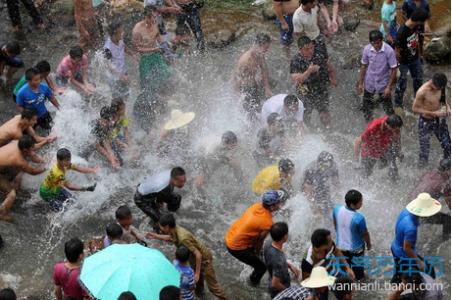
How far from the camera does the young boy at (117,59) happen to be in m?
A: 10.3

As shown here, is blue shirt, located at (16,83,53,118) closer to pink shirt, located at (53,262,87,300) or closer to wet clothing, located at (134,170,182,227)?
wet clothing, located at (134,170,182,227)

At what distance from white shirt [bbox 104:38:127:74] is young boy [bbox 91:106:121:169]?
1.50 metres

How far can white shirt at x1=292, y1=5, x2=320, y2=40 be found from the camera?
1029 centimetres

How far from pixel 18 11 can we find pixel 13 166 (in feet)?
15.9

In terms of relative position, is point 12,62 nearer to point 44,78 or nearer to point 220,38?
point 44,78

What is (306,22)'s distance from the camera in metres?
10.3

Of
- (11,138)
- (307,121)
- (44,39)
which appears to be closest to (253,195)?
(307,121)

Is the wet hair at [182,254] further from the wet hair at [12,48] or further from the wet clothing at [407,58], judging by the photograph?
the wet hair at [12,48]

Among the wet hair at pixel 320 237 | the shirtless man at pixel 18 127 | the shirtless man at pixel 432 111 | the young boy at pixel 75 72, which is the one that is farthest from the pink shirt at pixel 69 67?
the wet hair at pixel 320 237

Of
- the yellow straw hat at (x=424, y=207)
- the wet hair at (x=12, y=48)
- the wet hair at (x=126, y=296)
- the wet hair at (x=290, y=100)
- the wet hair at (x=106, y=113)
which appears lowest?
the wet hair at (x=290, y=100)

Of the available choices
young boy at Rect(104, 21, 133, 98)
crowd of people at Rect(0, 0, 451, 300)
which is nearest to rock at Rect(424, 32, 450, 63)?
crowd of people at Rect(0, 0, 451, 300)

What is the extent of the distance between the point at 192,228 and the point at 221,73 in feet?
12.0

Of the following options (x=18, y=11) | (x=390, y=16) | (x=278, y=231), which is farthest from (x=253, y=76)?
(x=18, y=11)

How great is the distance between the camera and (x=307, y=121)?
10.2m
